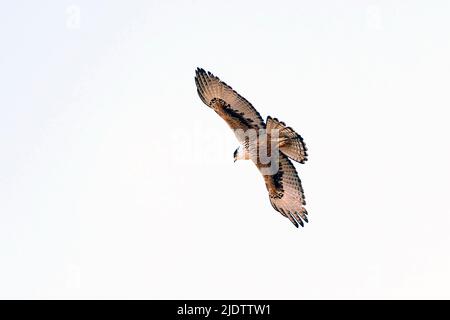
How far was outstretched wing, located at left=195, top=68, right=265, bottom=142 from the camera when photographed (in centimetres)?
1644

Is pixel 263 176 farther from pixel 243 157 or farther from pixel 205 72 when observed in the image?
pixel 205 72

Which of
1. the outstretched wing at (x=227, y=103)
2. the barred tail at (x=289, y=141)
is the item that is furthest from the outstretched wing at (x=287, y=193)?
the outstretched wing at (x=227, y=103)

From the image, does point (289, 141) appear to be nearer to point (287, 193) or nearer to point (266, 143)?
point (266, 143)

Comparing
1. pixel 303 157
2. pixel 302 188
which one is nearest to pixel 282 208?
pixel 302 188

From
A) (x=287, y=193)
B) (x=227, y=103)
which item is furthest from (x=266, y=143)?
(x=287, y=193)

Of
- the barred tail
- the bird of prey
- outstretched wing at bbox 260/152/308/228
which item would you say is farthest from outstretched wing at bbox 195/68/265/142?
outstretched wing at bbox 260/152/308/228

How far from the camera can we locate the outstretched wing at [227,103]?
53.9ft

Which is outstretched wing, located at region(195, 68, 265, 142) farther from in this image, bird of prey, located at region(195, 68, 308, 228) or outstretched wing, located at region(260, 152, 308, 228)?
outstretched wing, located at region(260, 152, 308, 228)

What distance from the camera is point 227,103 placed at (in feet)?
54.8

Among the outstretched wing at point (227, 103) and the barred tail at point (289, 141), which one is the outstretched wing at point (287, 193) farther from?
the outstretched wing at point (227, 103)

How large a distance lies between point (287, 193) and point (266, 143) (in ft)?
4.26

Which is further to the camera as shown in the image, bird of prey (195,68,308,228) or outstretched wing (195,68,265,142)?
outstretched wing (195,68,265,142)

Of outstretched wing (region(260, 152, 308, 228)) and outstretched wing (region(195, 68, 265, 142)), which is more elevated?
outstretched wing (region(195, 68, 265, 142))
